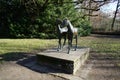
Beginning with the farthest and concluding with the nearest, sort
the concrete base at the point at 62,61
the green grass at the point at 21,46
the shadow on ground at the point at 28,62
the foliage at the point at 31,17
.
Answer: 1. the foliage at the point at 31,17
2. the green grass at the point at 21,46
3. the shadow on ground at the point at 28,62
4. the concrete base at the point at 62,61

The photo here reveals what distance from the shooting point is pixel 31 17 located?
16.2 meters

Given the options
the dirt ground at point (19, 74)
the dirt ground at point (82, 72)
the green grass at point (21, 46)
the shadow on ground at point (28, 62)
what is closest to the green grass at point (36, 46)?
the green grass at point (21, 46)

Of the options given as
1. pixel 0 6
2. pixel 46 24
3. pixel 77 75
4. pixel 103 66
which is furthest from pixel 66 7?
pixel 77 75

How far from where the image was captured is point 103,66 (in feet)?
23.5

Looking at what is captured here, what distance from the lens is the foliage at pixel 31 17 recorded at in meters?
15.9

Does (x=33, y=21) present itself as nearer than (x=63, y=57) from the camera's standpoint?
No

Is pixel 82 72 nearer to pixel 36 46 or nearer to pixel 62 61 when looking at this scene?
pixel 62 61

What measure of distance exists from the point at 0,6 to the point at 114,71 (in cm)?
1216

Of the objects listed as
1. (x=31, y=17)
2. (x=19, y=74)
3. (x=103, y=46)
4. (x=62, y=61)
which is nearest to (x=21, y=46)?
(x=103, y=46)

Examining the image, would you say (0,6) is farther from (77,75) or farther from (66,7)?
(77,75)

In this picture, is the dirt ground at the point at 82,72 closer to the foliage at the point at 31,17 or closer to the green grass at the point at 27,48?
the green grass at the point at 27,48

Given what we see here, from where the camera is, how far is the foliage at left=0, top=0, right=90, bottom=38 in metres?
15.9

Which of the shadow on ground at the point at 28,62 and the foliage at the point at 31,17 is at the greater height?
the foliage at the point at 31,17

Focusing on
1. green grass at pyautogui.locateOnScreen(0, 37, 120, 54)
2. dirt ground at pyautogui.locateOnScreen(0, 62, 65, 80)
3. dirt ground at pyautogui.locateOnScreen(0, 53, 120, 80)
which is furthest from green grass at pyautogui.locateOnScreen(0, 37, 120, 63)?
dirt ground at pyautogui.locateOnScreen(0, 62, 65, 80)
